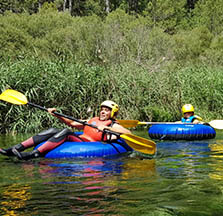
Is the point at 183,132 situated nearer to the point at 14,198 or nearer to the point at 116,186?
the point at 116,186

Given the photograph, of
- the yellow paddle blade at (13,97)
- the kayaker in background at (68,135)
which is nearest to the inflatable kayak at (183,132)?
the kayaker in background at (68,135)

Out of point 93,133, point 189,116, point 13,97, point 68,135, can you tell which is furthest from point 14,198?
point 189,116

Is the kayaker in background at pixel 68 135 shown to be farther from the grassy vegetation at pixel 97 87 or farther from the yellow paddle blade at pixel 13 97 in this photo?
the grassy vegetation at pixel 97 87

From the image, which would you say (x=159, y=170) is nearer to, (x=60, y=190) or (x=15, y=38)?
(x=60, y=190)

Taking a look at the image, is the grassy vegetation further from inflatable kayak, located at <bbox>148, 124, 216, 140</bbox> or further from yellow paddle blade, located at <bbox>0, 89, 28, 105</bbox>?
yellow paddle blade, located at <bbox>0, 89, 28, 105</bbox>

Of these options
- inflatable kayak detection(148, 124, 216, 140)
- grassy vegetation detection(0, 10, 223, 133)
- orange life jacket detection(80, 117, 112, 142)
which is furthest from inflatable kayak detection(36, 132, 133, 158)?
grassy vegetation detection(0, 10, 223, 133)

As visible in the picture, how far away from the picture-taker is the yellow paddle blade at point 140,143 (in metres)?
5.88

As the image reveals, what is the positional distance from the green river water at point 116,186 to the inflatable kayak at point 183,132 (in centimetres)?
182

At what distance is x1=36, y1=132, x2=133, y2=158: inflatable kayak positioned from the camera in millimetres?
5656

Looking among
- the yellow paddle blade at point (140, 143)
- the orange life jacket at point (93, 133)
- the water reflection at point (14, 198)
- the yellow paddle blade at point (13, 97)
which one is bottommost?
the water reflection at point (14, 198)

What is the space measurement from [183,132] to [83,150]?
2.82 m

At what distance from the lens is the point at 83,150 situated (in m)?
5.67

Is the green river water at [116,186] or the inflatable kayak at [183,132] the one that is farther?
the inflatable kayak at [183,132]

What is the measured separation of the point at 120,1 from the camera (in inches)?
1612
